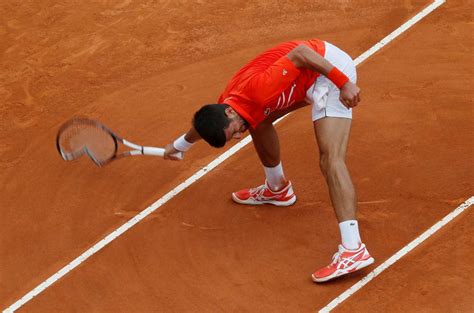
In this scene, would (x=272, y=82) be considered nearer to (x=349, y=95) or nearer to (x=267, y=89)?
(x=267, y=89)

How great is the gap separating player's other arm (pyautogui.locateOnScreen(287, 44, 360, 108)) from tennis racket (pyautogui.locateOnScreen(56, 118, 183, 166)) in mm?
1627

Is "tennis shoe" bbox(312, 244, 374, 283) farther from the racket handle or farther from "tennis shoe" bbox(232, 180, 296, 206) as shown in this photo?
the racket handle

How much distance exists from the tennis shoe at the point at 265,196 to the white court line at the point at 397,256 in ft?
4.18

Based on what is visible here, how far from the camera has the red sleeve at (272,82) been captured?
9.06 metres

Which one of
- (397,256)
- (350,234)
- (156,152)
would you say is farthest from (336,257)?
(156,152)

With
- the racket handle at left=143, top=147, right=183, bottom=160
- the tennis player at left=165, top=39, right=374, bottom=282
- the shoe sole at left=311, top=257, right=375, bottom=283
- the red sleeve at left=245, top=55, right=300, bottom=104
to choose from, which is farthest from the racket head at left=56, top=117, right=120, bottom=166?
the shoe sole at left=311, top=257, right=375, bottom=283

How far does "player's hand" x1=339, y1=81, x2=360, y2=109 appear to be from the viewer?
879 cm

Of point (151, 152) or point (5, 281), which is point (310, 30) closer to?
point (151, 152)

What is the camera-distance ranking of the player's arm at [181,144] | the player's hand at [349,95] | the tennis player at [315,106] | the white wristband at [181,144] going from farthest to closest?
1. the white wristband at [181,144]
2. the player's arm at [181,144]
3. the tennis player at [315,106]
4. the player's hand at [349,95]

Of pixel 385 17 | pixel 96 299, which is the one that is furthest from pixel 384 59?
pixel 96 299

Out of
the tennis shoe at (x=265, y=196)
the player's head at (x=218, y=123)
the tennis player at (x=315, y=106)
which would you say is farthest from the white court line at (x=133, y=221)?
the player's head at (x=218, y=123)

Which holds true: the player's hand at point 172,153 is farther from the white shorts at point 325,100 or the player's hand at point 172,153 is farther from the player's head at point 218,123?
the white shorts at point 325,100

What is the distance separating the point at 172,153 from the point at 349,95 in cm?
199

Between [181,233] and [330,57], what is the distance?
224cm
